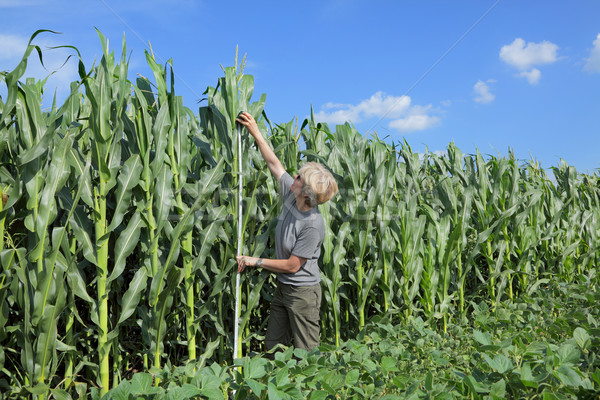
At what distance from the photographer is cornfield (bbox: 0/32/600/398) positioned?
2365 mm

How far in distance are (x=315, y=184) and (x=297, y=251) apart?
44cm

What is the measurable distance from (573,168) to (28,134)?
6065mm

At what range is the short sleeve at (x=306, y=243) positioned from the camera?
281cm

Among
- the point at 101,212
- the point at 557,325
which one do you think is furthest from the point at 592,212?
the point at 101,212

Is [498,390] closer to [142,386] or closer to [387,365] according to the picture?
[387,365]

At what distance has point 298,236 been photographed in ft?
9.28

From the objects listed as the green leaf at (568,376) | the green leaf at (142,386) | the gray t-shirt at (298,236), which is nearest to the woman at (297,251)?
the gray t-shirt at (298,236)

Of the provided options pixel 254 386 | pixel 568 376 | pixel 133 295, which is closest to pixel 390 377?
pixel 568 376

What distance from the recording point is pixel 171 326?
299 cm

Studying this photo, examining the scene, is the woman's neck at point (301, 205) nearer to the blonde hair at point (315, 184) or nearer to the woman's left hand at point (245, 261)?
the blonde hair at point (315, 184)

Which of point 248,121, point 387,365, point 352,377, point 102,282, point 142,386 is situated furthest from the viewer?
point 248,121

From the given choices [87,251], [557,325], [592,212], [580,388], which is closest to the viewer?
[580,388]

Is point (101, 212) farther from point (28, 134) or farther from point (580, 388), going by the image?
point (580, 388)

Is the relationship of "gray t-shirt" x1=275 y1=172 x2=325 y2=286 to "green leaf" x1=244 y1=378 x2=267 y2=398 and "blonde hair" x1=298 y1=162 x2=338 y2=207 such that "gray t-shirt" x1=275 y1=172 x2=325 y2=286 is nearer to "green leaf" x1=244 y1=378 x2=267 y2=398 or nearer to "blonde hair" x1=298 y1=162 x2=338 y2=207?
"blonde hair" x1=298 y1=162 x2=338 y2=207
